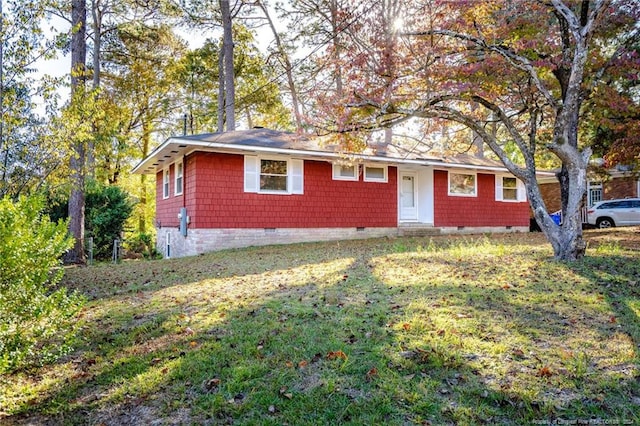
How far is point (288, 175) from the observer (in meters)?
13.6

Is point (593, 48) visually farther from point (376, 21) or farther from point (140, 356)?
point (140, 356)

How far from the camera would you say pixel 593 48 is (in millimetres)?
9922

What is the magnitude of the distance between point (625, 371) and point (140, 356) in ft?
13.2

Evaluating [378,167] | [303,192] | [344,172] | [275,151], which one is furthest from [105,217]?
[378,167]

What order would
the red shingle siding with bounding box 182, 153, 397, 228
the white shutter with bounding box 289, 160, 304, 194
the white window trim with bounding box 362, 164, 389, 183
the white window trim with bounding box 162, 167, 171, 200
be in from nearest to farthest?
1. the red shingle siding with bounding box 182, 153, 397, 228
2. the white shutter with bounding box 289, 160, 304, 194
3. the white window trim with bounding box 362, 164, 389, 183
4. the white window trim with bounding box 162, 167, 171, 200

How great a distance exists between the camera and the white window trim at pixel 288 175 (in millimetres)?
12961

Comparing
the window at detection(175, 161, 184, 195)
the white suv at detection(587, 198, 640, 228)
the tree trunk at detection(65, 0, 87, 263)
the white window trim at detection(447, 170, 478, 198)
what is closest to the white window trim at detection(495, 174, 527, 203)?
the white window trim at detection(447, 170, 478, 198)

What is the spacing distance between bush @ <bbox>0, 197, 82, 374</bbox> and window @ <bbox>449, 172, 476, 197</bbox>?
1499cm

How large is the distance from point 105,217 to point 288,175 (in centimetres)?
743

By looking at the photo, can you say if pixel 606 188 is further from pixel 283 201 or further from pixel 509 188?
pixel 283 201

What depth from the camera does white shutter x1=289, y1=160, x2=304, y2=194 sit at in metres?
13.6

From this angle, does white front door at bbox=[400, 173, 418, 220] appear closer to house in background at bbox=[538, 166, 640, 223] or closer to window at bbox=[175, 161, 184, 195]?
window at bbox=[175, 161, 184, 195]

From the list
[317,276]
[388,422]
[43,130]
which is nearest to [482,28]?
[317,276]

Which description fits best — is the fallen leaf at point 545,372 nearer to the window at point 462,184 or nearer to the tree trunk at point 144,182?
the window at point 462,184
